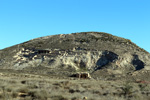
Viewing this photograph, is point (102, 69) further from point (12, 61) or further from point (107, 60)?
point (12, 61)

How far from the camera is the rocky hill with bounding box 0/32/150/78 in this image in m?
57.8

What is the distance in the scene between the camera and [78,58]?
6381 cm

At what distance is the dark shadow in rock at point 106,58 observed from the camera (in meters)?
62.0

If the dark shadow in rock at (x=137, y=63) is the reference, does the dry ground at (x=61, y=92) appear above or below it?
below

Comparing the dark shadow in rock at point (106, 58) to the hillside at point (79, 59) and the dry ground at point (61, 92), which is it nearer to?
the hillside at point (79, 59)

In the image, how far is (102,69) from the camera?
57.6 metres

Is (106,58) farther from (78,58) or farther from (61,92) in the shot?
(61,92)

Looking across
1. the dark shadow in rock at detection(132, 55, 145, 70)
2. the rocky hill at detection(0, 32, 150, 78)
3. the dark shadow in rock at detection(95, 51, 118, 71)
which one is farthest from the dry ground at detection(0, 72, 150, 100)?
the dark shadow in rock at detection(95, 51, 118, 71)

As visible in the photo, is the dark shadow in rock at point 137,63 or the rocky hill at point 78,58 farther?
the dark shadow in rock at point 137,63

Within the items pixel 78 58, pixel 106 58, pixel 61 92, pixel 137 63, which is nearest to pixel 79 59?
pixel 78 58

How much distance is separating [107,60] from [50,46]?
19.2 m

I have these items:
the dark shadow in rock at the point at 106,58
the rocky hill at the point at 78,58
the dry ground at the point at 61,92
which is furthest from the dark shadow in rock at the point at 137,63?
the dry ground at the point at 61,92

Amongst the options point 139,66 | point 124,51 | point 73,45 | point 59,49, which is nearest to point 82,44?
point 73,45

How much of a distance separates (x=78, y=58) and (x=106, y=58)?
7854 millimetres
